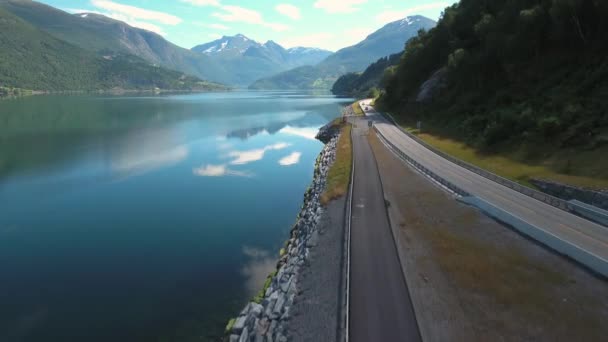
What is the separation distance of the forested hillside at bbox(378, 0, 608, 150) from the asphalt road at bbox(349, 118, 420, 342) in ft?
98.6

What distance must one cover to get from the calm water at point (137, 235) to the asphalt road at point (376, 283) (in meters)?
8.80

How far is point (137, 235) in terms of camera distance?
117ft

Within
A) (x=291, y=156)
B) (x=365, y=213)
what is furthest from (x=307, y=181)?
(x=365, y=213)

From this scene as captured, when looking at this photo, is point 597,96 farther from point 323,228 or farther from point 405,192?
point 323,228

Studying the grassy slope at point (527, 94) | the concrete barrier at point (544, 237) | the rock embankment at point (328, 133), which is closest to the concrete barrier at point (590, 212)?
the grassy slope at point (527, 94)

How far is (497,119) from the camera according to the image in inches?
2352

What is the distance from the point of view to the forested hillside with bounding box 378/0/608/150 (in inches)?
1837

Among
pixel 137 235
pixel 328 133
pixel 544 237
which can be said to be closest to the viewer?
pixel 544 237

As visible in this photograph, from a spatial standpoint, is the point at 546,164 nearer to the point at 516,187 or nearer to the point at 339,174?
the point at 516,187

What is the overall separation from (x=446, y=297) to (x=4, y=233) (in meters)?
44.4

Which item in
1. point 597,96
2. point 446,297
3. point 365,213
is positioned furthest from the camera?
point 597,96

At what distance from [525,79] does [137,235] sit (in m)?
75.3

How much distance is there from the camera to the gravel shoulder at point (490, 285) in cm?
1695

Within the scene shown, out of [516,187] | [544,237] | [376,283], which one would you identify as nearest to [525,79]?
[516,187]
